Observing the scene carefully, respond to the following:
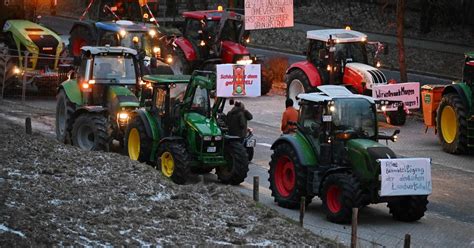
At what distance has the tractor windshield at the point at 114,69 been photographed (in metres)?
25.6

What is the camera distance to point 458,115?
27.5 metres

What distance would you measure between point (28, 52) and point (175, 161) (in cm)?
1416

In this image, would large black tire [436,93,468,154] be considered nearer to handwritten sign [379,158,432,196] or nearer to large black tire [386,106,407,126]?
large black tire [386,106,407,126]

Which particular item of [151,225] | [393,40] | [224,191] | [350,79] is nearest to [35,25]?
[350,79]

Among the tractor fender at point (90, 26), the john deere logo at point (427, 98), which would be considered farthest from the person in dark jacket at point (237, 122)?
the tractor fender at point (90, 26)

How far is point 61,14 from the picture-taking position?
59.4 meters

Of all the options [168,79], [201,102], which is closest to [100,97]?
[168,79]

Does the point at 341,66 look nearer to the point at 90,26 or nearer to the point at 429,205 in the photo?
the point at 90,26

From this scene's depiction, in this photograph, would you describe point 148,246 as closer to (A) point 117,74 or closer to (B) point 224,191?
(B) point 224,191

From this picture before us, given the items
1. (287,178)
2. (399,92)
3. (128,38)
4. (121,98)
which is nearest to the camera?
(287,178)

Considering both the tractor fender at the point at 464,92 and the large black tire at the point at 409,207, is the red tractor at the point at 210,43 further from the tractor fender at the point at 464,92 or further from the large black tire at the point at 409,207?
the large black tire at the point at 409,207

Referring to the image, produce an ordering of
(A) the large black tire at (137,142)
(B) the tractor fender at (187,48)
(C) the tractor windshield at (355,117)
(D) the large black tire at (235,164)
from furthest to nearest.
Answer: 1. (B) the tractor fender at (187,48)
2. (A) the large black tire at (137,142)
3. (D) the large black tire at (235,164)
4. (C) the tractor windshield at (355,117)

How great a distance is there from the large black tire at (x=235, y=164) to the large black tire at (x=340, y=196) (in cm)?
267

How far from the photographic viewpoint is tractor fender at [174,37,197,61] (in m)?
35.7
